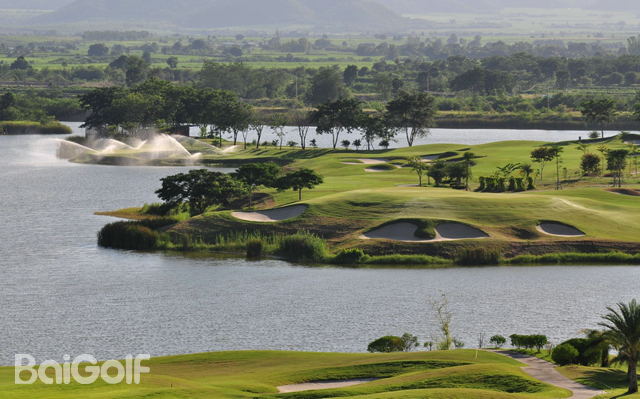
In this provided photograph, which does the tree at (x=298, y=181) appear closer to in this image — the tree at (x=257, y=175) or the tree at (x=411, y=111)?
the tree at (x=257, y=175)

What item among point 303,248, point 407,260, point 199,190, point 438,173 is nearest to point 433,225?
point 407,260

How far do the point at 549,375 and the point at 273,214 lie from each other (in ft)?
144

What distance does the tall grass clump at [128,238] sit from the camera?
256 feet

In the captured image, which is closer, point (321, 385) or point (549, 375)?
point (321, 385)

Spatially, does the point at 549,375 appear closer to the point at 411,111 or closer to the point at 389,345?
the point at 389,345

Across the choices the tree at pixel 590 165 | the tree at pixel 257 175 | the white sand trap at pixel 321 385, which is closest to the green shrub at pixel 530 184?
the tree at pixel 590 165

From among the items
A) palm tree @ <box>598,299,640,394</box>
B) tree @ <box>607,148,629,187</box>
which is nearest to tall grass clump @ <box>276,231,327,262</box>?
tree @ <box>607,148,629,187</box>

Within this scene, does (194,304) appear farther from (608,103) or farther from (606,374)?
(608,103)

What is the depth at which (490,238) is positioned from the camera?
242 ft

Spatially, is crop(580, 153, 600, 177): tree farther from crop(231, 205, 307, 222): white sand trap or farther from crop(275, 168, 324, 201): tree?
crop(231, 205, 307, 222): white sand trap

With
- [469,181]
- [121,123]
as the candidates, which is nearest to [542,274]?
[469,181]

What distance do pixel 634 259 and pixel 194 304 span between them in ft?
105

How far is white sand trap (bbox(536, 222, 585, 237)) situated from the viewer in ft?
249

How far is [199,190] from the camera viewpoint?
3393 inches
